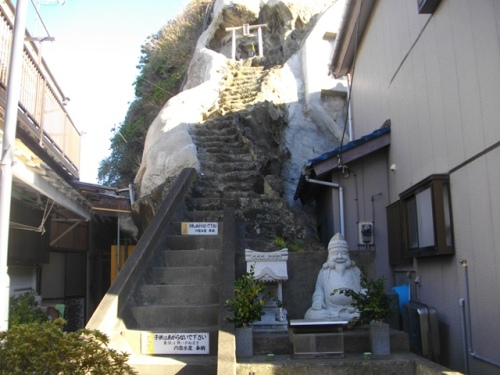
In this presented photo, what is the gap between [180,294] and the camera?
25.8 ft

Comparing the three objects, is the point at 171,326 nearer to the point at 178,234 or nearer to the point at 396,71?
the point at 178,234

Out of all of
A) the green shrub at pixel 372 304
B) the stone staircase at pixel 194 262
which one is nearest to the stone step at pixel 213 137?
the stone staircase at pixel 194 262

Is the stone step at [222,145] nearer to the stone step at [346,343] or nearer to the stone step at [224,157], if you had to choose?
the stone step at [224,157]

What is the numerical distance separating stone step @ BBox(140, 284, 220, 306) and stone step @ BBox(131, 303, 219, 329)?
1.12 feet

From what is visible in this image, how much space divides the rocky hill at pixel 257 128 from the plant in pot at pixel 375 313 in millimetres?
2518

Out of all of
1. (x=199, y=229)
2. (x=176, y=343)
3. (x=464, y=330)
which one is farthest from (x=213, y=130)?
(x=464, y=330)

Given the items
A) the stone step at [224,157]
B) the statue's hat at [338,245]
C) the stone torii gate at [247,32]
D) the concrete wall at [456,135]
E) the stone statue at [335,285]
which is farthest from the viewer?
the stone torii gate at [247,32]

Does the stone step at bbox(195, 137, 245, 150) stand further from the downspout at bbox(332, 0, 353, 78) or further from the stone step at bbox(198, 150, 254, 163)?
the downspout at bbox(332, 0, 353, 78)

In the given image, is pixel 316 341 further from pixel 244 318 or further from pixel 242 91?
pixel 242 91

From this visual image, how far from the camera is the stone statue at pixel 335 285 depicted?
730cm

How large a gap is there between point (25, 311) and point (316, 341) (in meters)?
5.04

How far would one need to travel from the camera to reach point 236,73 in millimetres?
18656

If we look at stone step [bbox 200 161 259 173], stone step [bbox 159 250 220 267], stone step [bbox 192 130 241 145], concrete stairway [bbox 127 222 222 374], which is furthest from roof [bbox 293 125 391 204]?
stone step [bbox 192 130 241 145]

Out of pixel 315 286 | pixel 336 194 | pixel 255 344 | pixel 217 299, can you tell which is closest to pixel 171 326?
pixel 217 299
